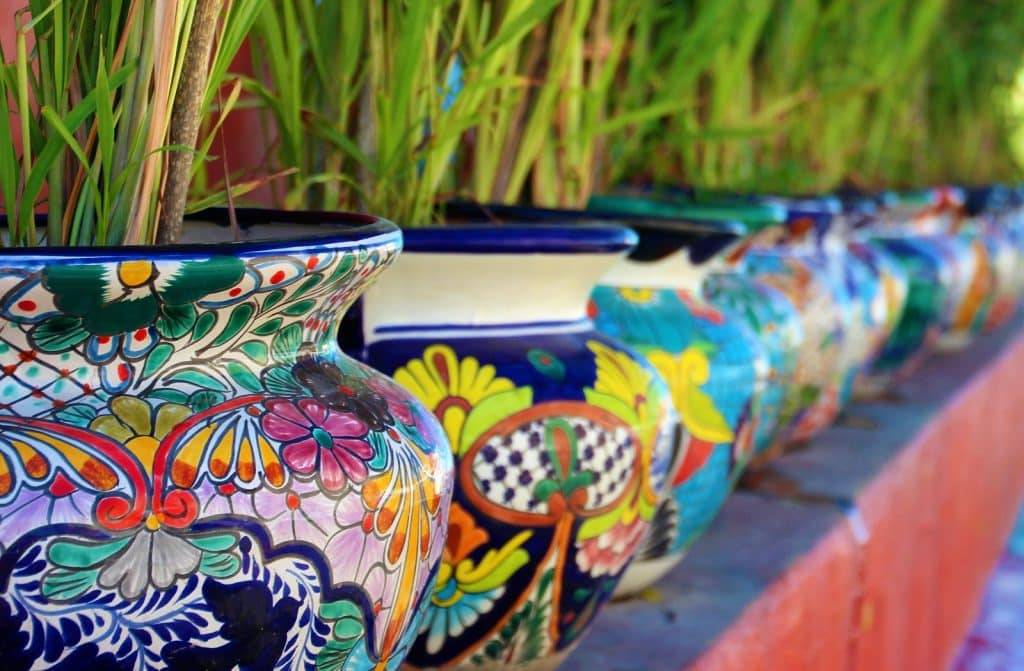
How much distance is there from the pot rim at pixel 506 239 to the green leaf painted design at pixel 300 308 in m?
0.15

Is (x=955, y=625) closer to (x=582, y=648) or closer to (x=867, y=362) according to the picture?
(x=867, y=362)

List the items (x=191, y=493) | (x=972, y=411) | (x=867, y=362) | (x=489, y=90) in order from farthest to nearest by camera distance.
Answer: (x=972, y=411) → (x=867, y=362) → (x=489, y=90) → (x=191, y=493)

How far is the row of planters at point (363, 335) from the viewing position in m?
0.35

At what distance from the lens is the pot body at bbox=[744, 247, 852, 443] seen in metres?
1.04

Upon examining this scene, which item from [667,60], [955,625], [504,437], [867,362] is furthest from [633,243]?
[955,625]

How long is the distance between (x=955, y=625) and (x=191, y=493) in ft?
4.20

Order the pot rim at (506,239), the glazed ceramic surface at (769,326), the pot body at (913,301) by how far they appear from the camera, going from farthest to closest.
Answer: the pot body at (913,301), the glazed ceramic surface at (769,326), the pot rim at (506,239)

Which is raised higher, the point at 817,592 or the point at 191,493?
the point at 191,493

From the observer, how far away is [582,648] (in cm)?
71

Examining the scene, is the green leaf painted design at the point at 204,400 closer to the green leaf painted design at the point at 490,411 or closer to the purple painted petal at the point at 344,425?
the purple painted petal at the point at 344,425

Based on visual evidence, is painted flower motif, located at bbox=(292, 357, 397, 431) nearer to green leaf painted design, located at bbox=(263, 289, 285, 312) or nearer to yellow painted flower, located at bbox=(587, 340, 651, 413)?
green leaf painted design, located at bbox=(263, 289, 285, 312)

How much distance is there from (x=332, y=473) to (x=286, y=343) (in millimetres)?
52

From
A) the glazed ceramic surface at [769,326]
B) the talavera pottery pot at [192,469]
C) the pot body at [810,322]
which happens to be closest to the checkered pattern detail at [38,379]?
the talavera pottery pot at [192,469]

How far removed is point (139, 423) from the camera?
36 centimetres
